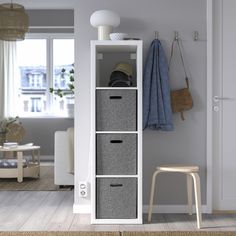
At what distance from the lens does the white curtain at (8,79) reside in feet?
27.8

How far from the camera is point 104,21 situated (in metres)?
3.96

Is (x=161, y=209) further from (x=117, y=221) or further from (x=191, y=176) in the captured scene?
(x=117, y=221)

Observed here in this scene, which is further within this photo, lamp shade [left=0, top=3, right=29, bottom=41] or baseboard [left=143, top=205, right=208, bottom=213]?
lamp shade [left=0, top=3, right=29, bottom=41]

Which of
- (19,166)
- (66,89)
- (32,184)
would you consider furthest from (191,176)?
(66,89)

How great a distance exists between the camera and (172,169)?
3875 millimetres

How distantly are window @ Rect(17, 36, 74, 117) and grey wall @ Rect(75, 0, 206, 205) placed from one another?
4371 mm

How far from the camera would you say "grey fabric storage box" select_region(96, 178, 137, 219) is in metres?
3.86

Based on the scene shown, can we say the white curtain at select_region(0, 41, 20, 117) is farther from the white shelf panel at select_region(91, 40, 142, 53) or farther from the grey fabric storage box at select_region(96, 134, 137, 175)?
the grey fabric storage box at select_region(96, 134, 137, 175)

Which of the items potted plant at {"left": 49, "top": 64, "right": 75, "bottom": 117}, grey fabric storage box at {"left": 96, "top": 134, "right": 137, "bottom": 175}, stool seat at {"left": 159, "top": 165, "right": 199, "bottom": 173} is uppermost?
potted plant at {"left": 49, "top": 64, "right": 75, "bottom": 117}

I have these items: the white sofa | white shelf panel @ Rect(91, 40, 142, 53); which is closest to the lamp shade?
the white sofa

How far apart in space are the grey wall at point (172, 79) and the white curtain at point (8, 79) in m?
4.44

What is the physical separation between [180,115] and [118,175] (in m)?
0.87

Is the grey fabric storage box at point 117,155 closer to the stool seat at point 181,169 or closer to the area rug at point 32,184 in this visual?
the stool seat at point 181,169

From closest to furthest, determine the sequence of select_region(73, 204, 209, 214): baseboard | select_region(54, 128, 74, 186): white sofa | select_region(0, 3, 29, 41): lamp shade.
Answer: select_region(73, 204, 209, 214): baseboard < select_region(54, 128, 74, 186): white sofa < select_region(0, 3, 29, 41): lamp shade
